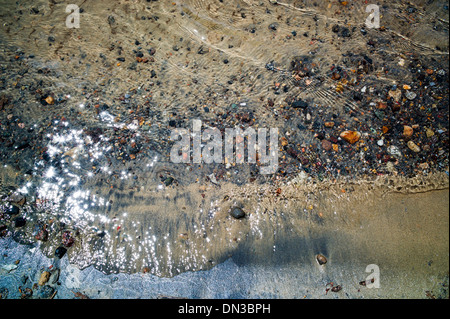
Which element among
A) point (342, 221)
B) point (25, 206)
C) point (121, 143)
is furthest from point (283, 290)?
point (25, 206)

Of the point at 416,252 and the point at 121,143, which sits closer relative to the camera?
the point at 416,252

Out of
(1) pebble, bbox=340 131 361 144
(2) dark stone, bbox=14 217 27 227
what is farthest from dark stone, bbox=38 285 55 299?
(1) pebble, bbox=340 131 361 144

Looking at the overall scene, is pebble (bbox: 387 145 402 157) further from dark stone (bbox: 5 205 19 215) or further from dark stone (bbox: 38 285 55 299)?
dark stone (bbox: 5 205 19 215)

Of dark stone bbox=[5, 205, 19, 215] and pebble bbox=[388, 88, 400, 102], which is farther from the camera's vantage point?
pebble bbox=[388, 88, 400, 102]

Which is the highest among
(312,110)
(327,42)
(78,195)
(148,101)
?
(327,42)

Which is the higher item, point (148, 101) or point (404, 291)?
point (148, 101)

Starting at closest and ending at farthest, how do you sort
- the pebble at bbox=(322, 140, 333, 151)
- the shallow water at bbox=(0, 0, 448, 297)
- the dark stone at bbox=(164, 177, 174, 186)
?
the shallow water at bbox=(0, 0, 448, 297) → the dark stone at bbox=(164, 177, 174, 186) → the pebble at bbox=(322, 140, 333, 151)

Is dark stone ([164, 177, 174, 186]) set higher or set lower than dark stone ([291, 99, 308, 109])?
lower

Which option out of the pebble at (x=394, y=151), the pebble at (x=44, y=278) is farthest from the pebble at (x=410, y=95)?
the pebble at (x=44, y=278)
